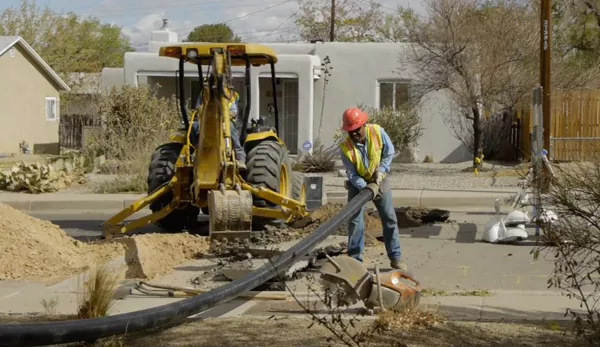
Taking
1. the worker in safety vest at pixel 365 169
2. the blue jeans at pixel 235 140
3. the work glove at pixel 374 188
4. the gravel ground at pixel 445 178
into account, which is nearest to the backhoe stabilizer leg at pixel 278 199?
the blue jeans at pixel 235 140

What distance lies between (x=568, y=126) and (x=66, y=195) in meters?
13.9

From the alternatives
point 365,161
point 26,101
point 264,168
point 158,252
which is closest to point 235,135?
point 264,168

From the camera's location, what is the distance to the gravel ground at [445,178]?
787 inches

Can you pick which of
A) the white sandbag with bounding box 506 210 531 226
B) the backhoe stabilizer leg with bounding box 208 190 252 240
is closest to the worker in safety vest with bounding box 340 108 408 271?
the backhoe stabilizer leg with bounding box 208 190 252 240

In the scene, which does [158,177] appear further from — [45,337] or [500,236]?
[45,337]

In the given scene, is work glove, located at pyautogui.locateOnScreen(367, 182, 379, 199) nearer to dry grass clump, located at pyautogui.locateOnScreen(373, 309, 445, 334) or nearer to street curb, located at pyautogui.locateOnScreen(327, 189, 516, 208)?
dry grass clump, located at pyautogui.locateOnScreen(373, 309, 445, 334)

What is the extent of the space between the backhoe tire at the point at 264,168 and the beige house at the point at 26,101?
2384cm

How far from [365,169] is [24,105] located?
1148 inches

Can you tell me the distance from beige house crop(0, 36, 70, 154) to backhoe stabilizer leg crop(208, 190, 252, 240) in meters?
25.6

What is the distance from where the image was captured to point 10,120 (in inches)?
1372

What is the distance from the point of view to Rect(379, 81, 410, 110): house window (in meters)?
28.6

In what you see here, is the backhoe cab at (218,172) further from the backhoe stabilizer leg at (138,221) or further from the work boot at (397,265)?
the work boot at (397,265)

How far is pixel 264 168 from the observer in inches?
472

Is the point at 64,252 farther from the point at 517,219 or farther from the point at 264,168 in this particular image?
the point at 517,219
